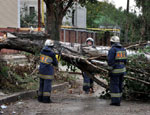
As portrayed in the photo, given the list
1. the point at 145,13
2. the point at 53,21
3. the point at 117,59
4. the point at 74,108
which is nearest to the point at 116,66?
the point at 117,59

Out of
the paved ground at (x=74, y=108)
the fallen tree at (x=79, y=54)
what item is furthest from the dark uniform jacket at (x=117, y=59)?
the paved ground at (x=74, y=108)

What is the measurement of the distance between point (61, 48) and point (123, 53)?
1915 millimetres

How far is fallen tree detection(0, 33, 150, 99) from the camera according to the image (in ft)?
29.4

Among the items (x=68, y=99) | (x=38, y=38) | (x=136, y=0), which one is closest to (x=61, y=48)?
(x=38, y=38)

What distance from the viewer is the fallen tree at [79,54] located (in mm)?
8953

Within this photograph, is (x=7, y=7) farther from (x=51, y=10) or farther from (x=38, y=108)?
(x=38, y=108)

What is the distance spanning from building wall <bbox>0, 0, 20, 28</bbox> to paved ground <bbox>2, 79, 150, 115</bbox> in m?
13.9

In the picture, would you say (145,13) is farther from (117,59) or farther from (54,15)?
(117,59)

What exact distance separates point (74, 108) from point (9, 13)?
56.0 feet

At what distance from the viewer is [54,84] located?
447 inches

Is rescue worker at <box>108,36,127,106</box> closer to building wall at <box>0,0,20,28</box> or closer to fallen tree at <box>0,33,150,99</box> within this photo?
fallen tree at <box>0,33,150,99</box>

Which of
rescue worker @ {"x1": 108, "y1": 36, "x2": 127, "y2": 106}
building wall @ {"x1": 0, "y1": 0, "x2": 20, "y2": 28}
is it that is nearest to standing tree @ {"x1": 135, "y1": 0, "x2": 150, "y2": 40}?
building wall @ {"x1": 0, "y1": 0, "x2": 20, "y2": 28}

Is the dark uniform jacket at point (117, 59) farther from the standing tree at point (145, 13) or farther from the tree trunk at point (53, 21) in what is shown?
the standing tree at point (145, 13)

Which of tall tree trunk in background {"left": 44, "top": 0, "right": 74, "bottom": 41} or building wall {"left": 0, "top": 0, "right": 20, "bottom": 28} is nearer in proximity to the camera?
tall tree trunk in background {"left": 44, "top": 0, "right": 74, "bottom": 41}
